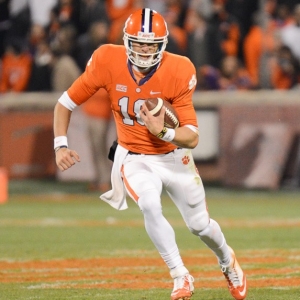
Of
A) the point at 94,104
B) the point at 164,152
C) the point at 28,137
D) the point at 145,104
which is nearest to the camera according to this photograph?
the point at 145,104

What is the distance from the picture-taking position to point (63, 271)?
6.52 m

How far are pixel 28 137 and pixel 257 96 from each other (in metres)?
3.61

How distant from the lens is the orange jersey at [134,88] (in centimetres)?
544

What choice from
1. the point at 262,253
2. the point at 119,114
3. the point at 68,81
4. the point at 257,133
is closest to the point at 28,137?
the point at 68,81

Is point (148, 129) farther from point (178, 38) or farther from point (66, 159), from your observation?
point (178, 38)

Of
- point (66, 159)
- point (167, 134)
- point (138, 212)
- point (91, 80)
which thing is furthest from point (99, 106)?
point (167, 134)

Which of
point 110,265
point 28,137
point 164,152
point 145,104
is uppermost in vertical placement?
point 145,104

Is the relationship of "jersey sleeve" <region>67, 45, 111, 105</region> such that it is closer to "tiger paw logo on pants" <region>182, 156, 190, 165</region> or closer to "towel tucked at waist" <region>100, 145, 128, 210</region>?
"towel tucked at waist" <region>100, 145, 128, 210</region>

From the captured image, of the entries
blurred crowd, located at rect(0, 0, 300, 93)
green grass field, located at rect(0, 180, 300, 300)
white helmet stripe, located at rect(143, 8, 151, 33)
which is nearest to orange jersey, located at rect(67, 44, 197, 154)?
white helmet stripe, located at rect(143, 8, 151, 33)

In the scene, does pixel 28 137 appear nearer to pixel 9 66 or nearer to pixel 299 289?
pixel 9 66

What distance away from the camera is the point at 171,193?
552 cm

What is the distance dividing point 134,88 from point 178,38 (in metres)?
8.13

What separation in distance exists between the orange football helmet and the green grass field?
140 cm

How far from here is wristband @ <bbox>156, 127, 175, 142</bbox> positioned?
511 cm
